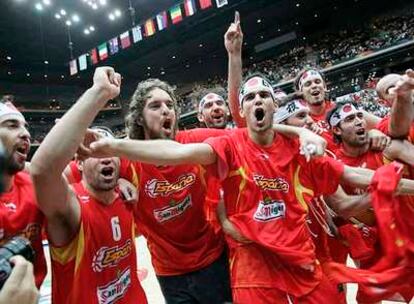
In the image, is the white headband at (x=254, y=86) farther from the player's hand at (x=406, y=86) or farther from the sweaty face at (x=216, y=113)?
the sweaty face at (x=216, y=113)

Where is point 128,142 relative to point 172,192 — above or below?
above

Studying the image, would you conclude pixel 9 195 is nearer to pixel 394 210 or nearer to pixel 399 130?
pixel 394 210

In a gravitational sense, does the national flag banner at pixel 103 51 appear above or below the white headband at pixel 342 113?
above

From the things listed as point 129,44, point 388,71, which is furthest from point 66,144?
point 129,44

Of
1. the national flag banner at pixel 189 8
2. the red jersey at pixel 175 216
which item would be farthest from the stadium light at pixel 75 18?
the red jersey at pixel 175 216

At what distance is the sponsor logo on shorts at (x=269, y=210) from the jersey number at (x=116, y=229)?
2.80ft

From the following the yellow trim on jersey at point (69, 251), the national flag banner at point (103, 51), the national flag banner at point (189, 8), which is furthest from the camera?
the national flag banner at point (103, 51)

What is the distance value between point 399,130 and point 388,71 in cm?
1787

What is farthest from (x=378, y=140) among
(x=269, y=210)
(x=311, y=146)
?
(x=269, y=210)

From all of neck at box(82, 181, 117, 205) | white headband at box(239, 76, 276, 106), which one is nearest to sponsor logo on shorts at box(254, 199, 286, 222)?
white headband at box(239, 76, 276, 106)

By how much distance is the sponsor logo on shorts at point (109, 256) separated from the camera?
8.02ft

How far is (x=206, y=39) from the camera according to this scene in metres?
25.1

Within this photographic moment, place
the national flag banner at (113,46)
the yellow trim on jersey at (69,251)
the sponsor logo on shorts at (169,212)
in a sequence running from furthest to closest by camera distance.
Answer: the national flag banner at (113,46)
the sponsor logo on shorts at (169,212)
the yellow trim on jersey at (69,251)

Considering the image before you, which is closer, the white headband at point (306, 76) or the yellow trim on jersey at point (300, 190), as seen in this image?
the yellow trim on jersey at point (300, 190)
